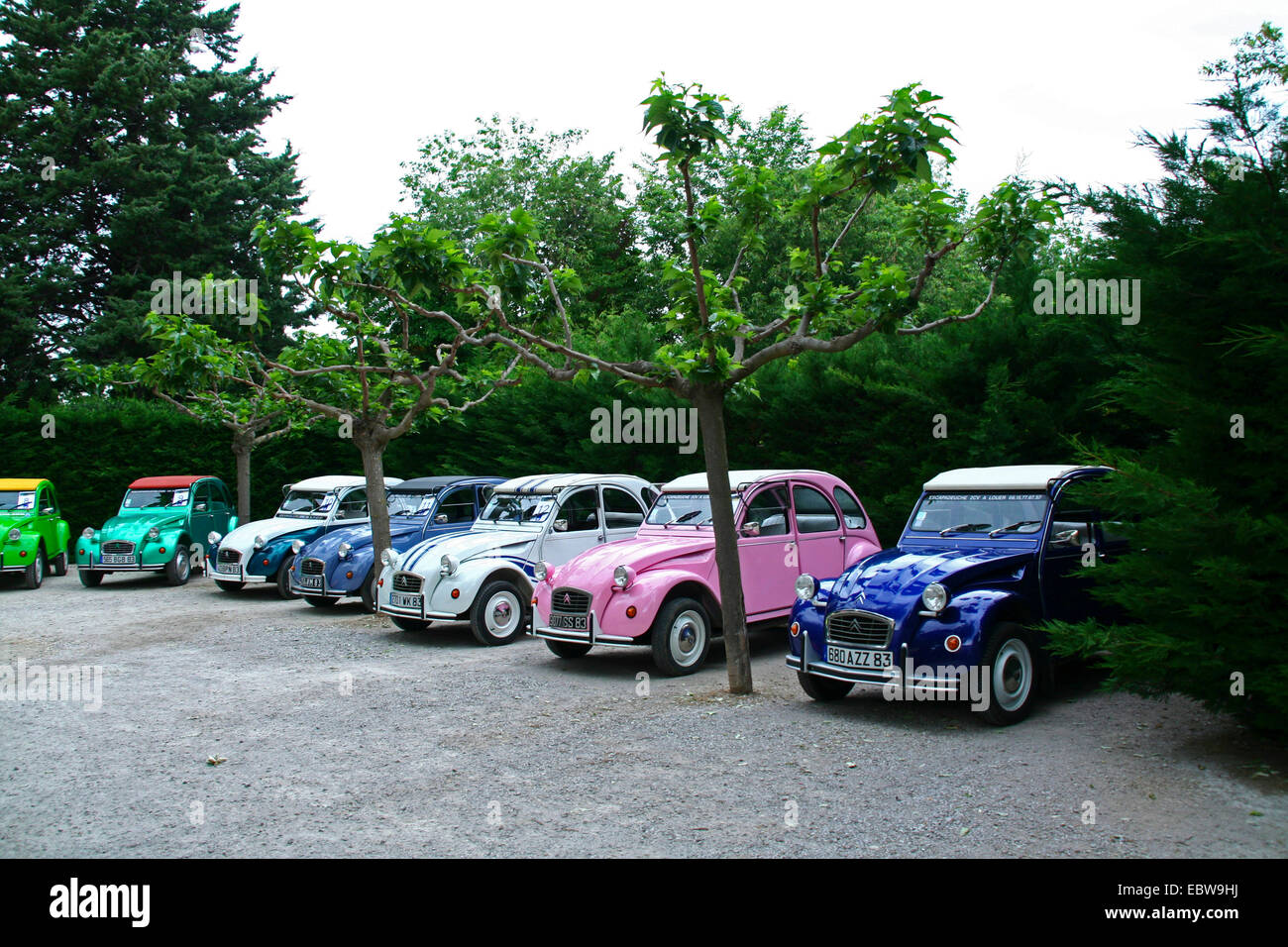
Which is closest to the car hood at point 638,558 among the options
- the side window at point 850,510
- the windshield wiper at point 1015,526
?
the side window at point 850,510

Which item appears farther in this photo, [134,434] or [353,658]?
[134,434]

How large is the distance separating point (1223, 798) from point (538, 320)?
8137 millimetres

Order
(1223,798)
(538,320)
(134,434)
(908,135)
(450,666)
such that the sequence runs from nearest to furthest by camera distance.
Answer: (1223,798), (908,135), (450,666), (538,320), (134,434)

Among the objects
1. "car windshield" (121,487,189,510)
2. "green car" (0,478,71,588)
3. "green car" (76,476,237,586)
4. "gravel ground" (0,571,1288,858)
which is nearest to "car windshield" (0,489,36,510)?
→ "green car" (0,478,71,588)

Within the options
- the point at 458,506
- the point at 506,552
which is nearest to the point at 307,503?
the point at 458,506

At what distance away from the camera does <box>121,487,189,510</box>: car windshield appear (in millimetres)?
17688

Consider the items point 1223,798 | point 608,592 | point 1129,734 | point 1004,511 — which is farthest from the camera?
point 608,592

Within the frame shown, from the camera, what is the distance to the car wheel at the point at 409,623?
447 inches

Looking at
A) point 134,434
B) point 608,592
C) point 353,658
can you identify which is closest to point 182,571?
point 134,434

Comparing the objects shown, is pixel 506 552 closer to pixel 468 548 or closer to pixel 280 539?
pixel 468 548

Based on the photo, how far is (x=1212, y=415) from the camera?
557cm

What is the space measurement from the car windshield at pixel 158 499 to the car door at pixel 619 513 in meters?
9.61

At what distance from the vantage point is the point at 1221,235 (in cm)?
533
